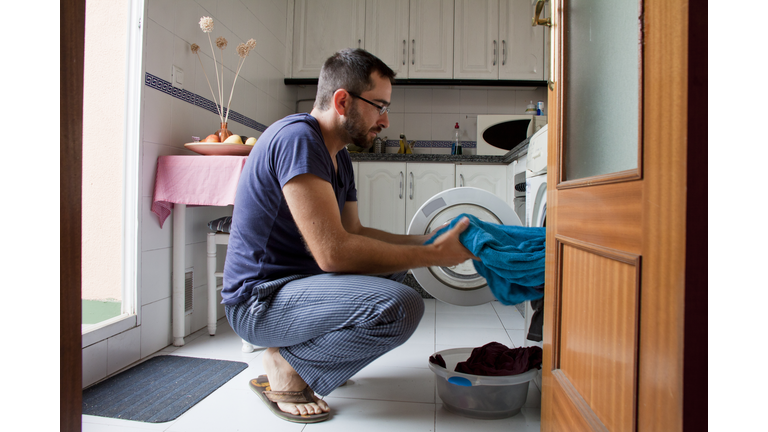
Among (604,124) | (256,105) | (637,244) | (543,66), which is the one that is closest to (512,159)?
(543,66)

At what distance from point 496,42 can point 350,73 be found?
235 centimetres

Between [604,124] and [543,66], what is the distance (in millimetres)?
2741

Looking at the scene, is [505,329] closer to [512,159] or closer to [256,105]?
[512,159]

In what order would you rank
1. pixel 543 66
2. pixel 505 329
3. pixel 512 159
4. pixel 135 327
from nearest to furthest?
pixel 135 327 < pixel 505 329 < pixel 512 159 < pixel 543 66

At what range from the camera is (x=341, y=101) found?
1327mm

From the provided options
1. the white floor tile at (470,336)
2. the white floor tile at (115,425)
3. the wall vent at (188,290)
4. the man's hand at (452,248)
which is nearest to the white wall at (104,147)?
the wall vent at (188,290)

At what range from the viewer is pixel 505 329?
221 centimetres

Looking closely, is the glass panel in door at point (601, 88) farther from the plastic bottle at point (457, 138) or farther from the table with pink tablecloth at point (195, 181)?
the plastic bottle at point (457, 138)

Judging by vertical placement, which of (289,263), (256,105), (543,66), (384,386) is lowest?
(384,386)

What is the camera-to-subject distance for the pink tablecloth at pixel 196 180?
1.80m

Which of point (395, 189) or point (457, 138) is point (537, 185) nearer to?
point (395, 189)

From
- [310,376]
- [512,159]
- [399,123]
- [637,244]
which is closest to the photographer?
[637,244]

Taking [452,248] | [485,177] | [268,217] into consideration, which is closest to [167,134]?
[268,217]

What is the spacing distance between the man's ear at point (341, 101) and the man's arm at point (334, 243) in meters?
0.30
